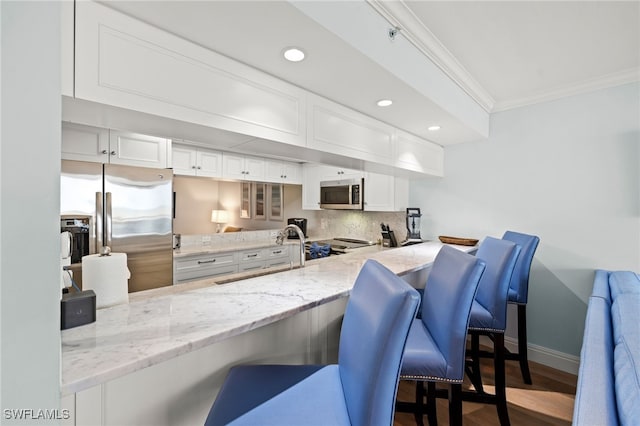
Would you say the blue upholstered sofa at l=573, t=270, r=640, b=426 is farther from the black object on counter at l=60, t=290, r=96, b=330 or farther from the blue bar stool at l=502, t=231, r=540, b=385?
the black object on counter at l=60, t=290, r=96, b=330

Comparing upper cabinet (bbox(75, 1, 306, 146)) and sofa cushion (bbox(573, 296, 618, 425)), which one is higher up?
upper cabinet (bbox(75, 1, 306, 146))

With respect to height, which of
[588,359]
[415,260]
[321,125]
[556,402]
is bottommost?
[556,402]

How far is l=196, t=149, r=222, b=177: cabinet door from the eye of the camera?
10.8 ft

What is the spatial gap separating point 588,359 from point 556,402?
1544 mm

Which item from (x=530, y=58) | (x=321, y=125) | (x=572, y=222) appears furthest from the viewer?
(x=572, y=222)

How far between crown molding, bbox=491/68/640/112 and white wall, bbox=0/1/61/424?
3.21 metres

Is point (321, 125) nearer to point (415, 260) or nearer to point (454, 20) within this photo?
point (454, 20)

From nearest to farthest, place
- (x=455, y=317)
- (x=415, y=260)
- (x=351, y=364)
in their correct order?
(x=351, y=364) < (x=455, y=317) < (x=415, y=260)

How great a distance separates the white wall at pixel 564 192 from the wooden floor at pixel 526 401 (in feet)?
1.00

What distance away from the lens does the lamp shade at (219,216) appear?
179 inches

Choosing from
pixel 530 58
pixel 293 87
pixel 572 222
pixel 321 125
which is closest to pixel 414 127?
pixel 530 58

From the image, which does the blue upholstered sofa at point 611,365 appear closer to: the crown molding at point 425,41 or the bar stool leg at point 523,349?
the bar stool leg at point 523,349

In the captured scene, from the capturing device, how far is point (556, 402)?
2002mm

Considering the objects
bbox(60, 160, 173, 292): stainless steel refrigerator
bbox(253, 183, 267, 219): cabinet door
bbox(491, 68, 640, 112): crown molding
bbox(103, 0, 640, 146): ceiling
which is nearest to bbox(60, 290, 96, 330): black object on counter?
bbox(103, 0, 640, 146): ceiling
